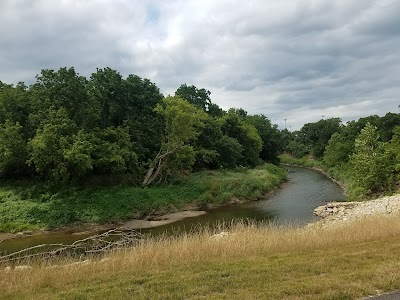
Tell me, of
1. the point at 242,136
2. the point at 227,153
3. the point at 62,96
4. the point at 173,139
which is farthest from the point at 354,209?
the point at 242,136

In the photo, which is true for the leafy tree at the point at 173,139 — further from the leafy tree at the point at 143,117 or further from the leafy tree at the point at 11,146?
the leafy tree at the point at 11,146

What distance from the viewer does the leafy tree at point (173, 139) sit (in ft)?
132

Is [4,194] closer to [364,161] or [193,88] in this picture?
[364,161]

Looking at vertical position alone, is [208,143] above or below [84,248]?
above

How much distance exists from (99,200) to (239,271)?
85.8ft

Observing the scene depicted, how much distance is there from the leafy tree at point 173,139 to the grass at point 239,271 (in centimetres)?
2961

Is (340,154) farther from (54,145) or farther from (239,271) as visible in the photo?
(239,271)

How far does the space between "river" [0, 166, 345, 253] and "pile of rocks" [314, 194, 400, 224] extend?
115cm

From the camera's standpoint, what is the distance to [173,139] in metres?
40.7

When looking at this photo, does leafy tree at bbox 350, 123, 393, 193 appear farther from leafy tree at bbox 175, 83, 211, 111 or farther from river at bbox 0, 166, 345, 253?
leafy tree at bbox 175, 83, 211, 111

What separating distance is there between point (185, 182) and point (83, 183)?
11.1 metres

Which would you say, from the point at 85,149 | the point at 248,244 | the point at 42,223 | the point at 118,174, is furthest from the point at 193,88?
the point at 248,244

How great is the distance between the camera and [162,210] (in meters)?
33.2

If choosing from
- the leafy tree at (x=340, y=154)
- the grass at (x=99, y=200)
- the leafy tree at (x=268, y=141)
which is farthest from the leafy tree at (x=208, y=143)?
the leafy tree at (x=268, y=141)
